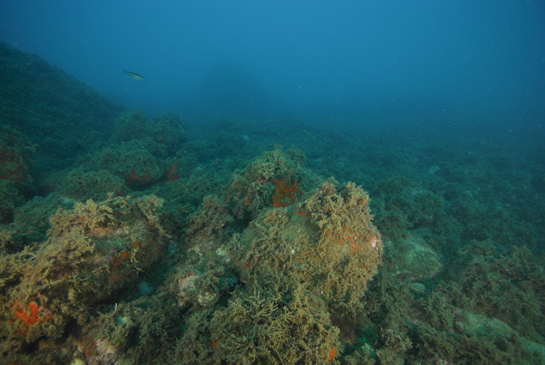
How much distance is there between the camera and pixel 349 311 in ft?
11.6

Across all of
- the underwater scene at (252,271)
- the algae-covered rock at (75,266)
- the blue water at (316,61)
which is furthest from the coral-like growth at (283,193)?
the blue water at (316,61)

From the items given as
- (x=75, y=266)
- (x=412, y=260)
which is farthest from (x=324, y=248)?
(x=75, y=266)

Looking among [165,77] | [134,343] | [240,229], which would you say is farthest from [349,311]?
[165,77]

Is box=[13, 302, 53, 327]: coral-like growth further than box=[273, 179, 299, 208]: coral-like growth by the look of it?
No

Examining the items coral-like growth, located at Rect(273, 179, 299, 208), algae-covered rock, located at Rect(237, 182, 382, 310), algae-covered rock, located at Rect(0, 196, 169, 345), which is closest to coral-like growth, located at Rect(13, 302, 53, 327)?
algae-covered rock, located at Rect(0, 196, 169, 345)

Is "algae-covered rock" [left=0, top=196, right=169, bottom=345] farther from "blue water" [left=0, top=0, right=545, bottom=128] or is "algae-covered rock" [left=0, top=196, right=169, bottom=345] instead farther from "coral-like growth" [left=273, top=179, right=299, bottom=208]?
"blue water" [left=0, top=0, right=545, bottom=128]

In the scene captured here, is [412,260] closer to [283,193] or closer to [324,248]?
[324,248]

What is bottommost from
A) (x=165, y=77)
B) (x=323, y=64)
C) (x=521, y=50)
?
(x=165, y=77)

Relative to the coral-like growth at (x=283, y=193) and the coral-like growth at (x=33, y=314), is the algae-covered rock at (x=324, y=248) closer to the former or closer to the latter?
the coral-like growth at (x=283, y=193)

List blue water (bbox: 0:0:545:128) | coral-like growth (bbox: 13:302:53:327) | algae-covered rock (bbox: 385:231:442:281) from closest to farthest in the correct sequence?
coral-like growth (bbox: 13:302:53:327)
algae-covered rock (bbox: 385:231:442:281)
blue water (bbox: 0:0:545:128)

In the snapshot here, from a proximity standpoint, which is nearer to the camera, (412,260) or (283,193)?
(412,260)

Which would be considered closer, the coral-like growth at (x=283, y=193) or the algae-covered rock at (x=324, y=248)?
the algae-covered rock at (x=324, y=248)

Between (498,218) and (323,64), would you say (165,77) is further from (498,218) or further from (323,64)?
(498,218)

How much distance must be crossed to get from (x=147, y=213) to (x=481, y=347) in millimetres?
6677
